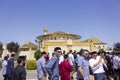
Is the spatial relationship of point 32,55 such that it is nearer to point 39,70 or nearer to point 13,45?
point 13,45

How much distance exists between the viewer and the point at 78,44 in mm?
56094

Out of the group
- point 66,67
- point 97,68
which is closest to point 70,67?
point 66,67

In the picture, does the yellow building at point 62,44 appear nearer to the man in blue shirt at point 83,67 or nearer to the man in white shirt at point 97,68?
the man in white shirt at point 97,68

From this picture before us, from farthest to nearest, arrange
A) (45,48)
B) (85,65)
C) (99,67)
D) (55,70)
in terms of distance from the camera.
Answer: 1. (45,48)
2. (99,67)
3. (85,65)
4. (55,70)

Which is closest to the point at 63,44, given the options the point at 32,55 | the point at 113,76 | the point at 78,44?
the point at 78,44

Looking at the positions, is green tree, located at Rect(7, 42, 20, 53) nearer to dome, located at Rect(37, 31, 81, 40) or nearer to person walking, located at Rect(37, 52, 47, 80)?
dome, located at Rect(37, 31, 81, 40)

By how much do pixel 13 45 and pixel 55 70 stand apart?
67827mm

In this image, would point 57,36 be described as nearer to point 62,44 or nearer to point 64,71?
point 62,44

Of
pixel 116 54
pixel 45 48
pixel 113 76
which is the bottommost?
pixel 113 76

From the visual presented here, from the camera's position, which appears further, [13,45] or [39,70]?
[13,45]

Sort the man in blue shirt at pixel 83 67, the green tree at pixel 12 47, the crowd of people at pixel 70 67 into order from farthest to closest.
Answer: the green tree at pixel 12 47 < the man in blue shirt at pixel 83 67 < the crowd of people at pixel 70 67

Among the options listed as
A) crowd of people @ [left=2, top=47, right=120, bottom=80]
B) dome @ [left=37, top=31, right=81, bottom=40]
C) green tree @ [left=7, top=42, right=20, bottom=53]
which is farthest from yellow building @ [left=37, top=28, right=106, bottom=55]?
crowd of people @ [left=2, top=47, right=120, bottom=80]

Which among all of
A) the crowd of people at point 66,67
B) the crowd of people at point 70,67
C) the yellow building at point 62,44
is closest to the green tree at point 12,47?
the yellow building at point 62,44

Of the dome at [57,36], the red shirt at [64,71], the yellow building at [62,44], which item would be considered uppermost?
the dome at [57,36]
